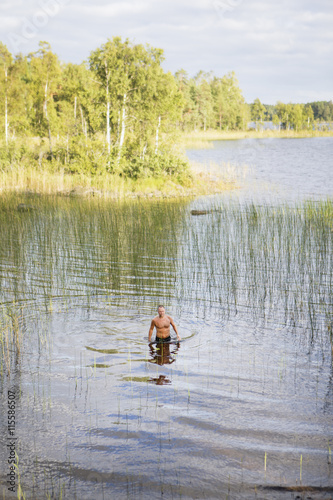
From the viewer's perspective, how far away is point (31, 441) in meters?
4.94

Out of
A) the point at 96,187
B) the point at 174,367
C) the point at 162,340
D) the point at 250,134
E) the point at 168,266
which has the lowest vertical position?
the point at 174,367

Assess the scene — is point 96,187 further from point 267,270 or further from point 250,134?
point 250,134

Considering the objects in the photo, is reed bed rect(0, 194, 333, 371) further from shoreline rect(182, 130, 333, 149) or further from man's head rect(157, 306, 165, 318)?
shoreline rect(182, 130, 333, 149)

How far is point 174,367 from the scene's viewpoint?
6.66 m

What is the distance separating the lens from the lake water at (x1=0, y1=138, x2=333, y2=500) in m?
4.45

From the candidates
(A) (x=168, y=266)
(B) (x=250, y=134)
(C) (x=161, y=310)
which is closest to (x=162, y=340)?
(C) (x=161, y=310)

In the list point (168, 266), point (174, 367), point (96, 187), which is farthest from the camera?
point (96, 187)

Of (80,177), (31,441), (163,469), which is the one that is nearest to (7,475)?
(31,441)

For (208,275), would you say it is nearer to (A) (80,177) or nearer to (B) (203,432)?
(B) (203,432)

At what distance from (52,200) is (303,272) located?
1455cm

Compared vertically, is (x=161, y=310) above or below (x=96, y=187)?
below

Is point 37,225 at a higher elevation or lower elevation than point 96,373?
higher

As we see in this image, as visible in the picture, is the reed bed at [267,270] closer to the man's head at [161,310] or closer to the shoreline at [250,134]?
the man's head at [161,310]

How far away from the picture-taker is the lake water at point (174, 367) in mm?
4453
